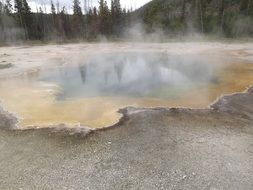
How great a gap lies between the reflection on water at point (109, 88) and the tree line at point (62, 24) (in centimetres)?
3088

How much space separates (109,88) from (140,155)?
6919mm

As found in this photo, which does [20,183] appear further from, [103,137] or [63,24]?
[63,24]

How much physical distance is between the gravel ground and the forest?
107 ft

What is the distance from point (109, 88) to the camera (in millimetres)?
13102

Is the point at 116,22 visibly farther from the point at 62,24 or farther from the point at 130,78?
the point at 130,78

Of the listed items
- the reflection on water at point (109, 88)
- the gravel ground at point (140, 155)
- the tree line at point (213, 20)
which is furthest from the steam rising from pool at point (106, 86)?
the tree line at point (213, 20)

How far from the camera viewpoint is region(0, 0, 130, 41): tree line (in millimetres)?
48094

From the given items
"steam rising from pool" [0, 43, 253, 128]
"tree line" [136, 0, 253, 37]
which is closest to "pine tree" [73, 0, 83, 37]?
"tree line" [136, 0, 253, 37]

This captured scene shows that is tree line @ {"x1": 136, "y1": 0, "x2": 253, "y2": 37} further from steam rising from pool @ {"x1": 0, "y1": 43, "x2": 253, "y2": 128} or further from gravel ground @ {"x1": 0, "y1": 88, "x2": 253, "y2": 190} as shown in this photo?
gravel ground @ {"x1": 0, "y1": 88, "x2": 253, "y2": 190}

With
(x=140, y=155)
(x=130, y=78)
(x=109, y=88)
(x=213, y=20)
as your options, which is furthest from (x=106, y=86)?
(x=213, y=20)

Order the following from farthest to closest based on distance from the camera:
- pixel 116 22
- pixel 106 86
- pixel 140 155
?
1. pixel 116 22
2. pixel 106 86
3. pixel 140 155

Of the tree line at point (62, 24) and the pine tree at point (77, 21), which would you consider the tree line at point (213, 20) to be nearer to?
the tree line at point (62, 24)

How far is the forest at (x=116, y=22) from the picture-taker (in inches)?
1583

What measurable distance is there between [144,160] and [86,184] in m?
1.41
